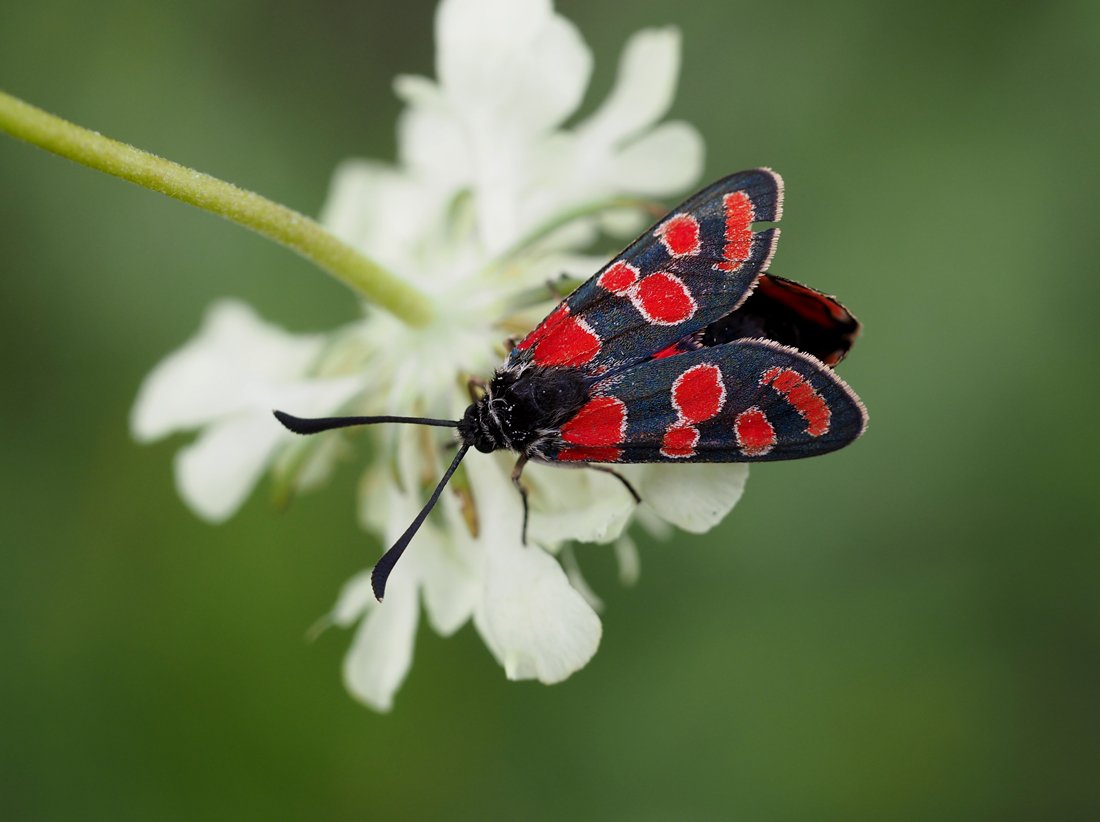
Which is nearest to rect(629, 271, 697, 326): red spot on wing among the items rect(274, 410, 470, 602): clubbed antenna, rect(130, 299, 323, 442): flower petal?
rect(274, 410, 470, 602): clubbed antenna

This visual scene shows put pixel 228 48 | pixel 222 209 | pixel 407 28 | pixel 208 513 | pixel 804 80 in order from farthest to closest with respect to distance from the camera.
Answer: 1. pixel 407 28
2. pixel 228 48
3. pixel 804 80
4. pixel 208 513
5. pixel 222 209

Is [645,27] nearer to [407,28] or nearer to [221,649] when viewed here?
[407,28]

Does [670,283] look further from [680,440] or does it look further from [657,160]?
[657,160]

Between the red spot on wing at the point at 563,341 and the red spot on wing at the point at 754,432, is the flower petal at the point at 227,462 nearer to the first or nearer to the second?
the red spot on wing at the point at 563,341

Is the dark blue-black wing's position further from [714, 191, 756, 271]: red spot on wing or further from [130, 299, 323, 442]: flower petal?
[130, 299, 323, 442]: flower petal

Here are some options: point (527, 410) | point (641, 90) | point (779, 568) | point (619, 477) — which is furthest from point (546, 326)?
point (779, 568)

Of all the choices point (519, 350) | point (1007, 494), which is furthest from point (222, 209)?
point (1007, 494)
